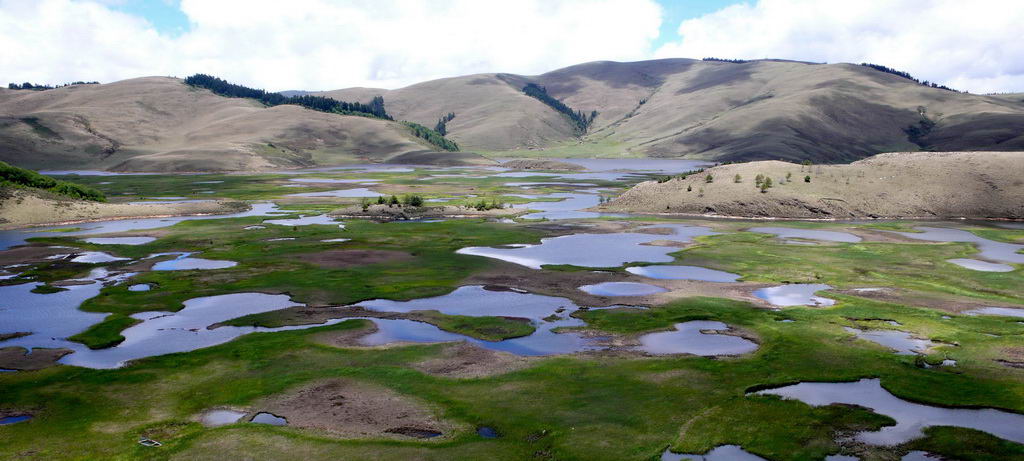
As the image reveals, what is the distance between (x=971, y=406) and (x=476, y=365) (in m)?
17.0

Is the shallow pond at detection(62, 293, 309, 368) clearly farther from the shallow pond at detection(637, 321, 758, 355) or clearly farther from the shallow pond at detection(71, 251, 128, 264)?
the shallow pond at detection(71, 251, 128, 264)

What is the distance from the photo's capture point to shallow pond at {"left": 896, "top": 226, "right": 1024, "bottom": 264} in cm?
5109

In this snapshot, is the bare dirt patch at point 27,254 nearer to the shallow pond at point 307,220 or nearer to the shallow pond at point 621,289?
the shallow pond at point 307,220

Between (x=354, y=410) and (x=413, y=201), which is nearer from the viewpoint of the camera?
(x=354, y=410)

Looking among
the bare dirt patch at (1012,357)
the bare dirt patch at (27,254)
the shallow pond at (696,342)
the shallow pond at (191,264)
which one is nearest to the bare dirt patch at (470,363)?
the shallow pond at (696,342)

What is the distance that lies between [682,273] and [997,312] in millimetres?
17423

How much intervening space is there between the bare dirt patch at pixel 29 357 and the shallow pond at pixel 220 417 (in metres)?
9.72

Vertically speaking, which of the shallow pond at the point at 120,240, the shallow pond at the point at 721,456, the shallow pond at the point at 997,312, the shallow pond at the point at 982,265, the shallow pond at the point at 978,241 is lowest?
the shallow pond at the point at 721,456

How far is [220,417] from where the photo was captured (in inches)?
876

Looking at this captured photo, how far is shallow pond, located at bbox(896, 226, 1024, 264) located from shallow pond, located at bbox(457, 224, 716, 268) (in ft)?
62.1

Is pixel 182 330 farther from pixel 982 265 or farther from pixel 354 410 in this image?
pixel 982 265

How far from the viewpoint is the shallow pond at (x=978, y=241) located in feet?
168

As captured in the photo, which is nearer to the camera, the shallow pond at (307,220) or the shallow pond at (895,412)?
the shallow pond at (895,412)

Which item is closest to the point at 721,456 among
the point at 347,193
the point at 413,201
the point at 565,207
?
the point at 413,201
